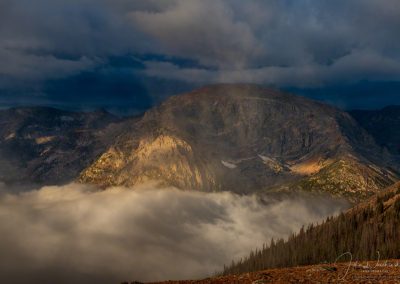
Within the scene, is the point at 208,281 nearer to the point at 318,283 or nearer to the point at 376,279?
the point at 318,283

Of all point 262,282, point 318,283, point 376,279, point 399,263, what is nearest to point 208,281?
point 262,282

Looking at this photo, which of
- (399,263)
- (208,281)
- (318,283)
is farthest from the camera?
(399,263)

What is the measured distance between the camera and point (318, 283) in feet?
189

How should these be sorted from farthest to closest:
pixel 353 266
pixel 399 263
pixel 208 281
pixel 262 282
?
pixel 399 263
pixel 353 266
pixel 208 281
pixel 262 282

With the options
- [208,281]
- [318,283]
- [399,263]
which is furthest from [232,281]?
[399,263]

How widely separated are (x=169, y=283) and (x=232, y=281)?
10.2 metres

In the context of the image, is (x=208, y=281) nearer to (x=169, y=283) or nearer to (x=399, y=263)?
(x=169, y=283)

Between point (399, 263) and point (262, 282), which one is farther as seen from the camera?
point (399, 263)

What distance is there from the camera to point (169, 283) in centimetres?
7000

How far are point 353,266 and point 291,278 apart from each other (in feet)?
46.8
